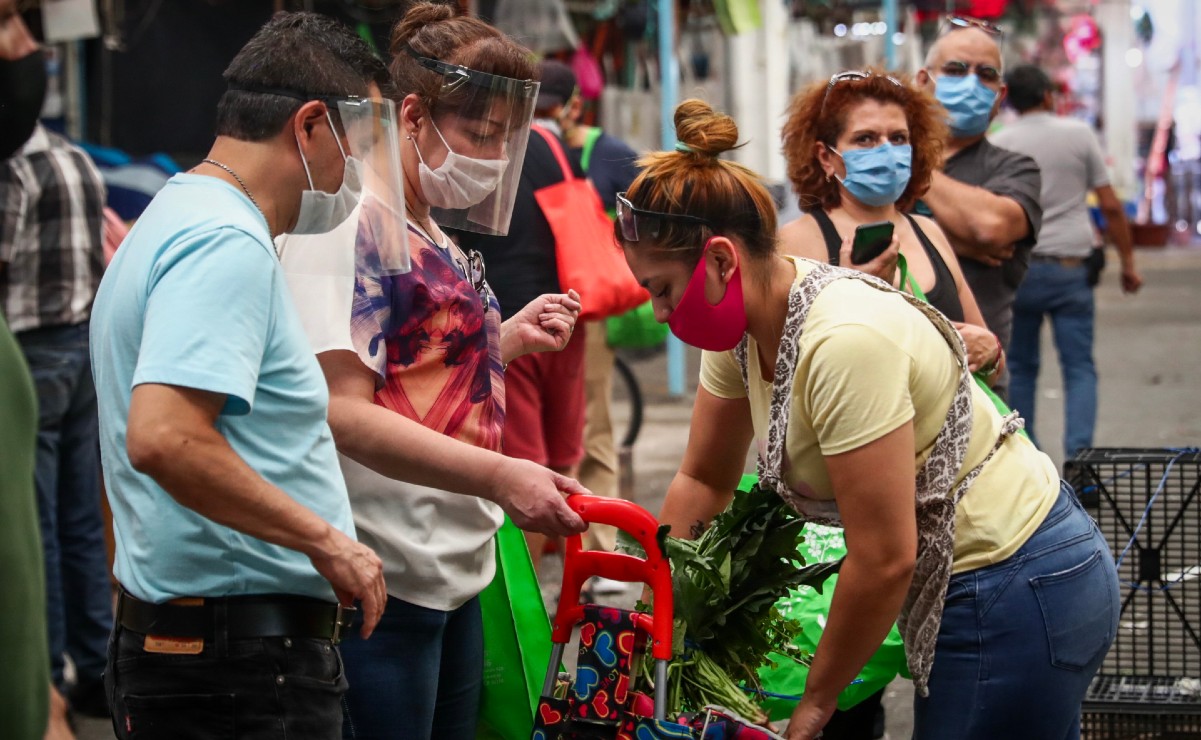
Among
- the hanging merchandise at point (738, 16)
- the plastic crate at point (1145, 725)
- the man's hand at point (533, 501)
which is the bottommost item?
the plastic crate at point (1145, 725)

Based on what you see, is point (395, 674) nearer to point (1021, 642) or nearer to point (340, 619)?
point (340, 619)

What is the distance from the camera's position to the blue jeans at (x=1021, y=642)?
2613mm

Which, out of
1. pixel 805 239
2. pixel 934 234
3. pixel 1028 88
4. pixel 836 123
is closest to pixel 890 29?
pixel 1028 88

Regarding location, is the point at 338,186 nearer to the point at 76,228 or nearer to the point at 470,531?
the point at 470,531

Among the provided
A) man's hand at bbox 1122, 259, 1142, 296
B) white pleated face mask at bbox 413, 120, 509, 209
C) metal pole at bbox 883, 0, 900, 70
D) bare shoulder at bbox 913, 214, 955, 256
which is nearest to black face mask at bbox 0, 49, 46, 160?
white pleated face mask at bbox 413, 120, 509, 209

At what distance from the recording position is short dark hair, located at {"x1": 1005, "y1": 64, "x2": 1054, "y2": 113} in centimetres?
723

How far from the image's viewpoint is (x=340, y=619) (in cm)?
222

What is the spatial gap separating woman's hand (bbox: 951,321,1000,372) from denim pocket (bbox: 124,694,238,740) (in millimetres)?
2139

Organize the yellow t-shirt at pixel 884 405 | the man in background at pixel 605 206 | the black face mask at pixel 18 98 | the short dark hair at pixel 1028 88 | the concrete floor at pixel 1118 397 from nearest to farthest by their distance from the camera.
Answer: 1. the yellow t-shirt at pixel 884 405
2. the black face mask at pixel 18 98
3. the man in background at pixel 605 206
4. the short dark hair at pixel 1028 88
5. the concrete floor at pixel 1118 397

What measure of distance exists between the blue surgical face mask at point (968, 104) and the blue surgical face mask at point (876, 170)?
3.81 feet

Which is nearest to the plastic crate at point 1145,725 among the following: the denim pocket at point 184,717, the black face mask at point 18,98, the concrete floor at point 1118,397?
the concrete floor at point 1118,397

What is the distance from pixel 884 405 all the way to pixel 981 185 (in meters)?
2.55

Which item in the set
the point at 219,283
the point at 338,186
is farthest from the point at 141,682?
the point at 338,186

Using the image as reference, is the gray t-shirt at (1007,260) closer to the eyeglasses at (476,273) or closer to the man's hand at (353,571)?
the eyeglasses at (476,273)
